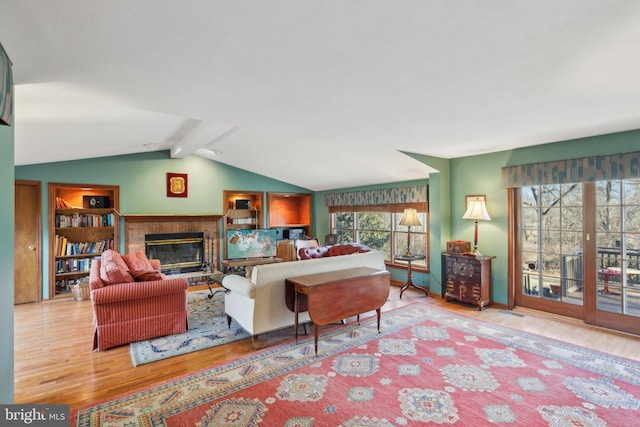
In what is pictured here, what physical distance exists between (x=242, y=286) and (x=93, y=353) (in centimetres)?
153

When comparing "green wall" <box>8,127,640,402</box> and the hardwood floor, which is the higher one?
"green wall" <box>8,127,640,402</box>

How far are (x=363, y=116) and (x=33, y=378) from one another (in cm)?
350

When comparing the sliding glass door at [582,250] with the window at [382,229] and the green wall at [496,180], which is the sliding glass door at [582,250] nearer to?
the green wall at [496,180]

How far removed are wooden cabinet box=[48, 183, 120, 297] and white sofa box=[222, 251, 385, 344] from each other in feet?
11.0

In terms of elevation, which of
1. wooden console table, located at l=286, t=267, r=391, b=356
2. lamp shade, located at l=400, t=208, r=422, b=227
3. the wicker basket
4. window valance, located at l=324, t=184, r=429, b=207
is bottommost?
the wicker basket

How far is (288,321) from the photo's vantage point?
325cm

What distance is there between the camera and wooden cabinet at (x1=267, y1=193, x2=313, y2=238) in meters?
7.37

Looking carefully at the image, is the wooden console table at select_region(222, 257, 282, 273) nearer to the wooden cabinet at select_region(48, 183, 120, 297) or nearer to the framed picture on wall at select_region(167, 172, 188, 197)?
the framed picture on wall at select_region(167, 172, 188, 197)

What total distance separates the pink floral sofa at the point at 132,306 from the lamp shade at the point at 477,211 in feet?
12.2

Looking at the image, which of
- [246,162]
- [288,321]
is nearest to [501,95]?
[288,321]

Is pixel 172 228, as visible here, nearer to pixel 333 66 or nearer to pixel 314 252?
pixel 314 252

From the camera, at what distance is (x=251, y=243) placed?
664cm

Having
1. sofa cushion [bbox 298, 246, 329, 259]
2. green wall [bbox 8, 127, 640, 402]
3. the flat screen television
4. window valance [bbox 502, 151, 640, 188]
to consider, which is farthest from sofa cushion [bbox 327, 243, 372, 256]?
window valance [bbox 502, 151, 640, 188]

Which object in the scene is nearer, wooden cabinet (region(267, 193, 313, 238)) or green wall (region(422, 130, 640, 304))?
green wall (region(422, 130, 640, 304))
